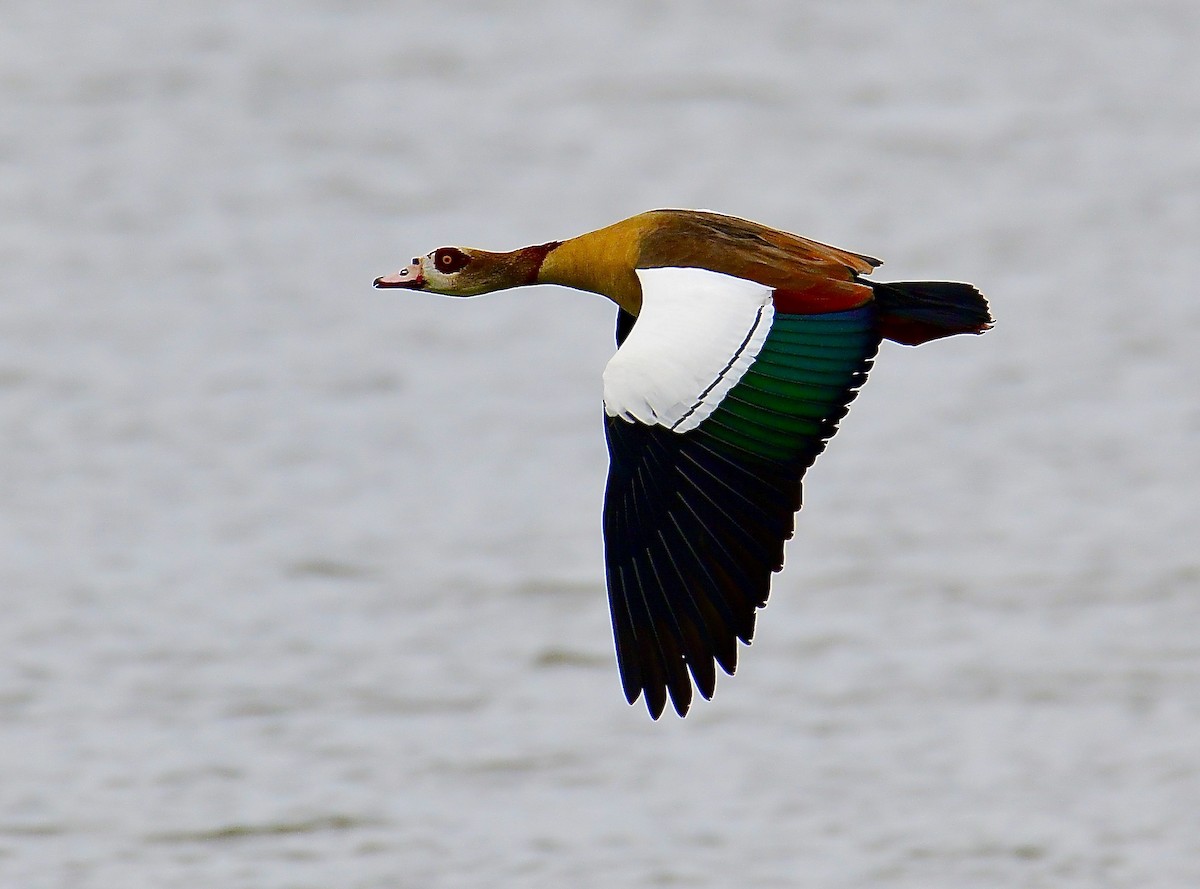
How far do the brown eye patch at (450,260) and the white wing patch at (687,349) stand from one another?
1207 mm

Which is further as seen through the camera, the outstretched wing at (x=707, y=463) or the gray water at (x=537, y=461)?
the gray water at (x=537, y=461)

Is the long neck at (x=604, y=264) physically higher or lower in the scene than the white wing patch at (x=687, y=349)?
higher

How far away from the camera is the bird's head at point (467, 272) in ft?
26.6

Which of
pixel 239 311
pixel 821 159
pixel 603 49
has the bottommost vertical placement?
pixel 239 311

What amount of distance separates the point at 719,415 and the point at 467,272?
1.78 metres

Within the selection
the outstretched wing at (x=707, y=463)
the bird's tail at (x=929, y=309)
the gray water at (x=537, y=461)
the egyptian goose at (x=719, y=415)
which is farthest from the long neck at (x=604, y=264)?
the gray water at (x=537, y=461)

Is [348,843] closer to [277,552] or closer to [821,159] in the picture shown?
[277,552]

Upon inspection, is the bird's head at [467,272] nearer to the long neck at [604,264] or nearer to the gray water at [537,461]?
the long neck at [604,264]

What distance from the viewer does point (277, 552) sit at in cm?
1341

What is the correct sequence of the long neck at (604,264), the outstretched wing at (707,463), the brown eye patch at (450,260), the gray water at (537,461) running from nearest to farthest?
1. the outstretched wing at (707,463)
2. the long neck at (604,264)
3. the brown eye patch at (450,260)
4. the gray water at (537,461)

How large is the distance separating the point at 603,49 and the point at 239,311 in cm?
498

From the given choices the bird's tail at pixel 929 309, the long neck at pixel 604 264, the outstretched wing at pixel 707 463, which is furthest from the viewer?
the long neck at pixel 604 264

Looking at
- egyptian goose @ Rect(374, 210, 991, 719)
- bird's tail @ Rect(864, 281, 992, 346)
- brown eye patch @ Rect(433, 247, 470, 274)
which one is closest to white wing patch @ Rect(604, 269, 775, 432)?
egyptian goose @ Rect(374, 210, 991, 719)

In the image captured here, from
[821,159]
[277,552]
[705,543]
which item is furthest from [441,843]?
[821,159]
